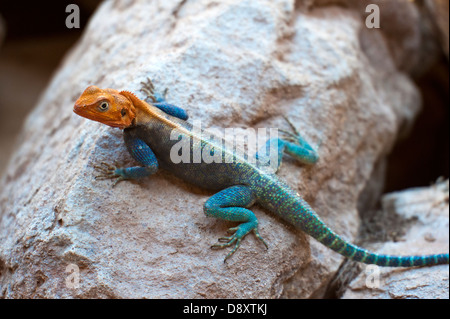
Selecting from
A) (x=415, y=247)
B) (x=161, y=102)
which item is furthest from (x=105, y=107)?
(x=415, y=247)

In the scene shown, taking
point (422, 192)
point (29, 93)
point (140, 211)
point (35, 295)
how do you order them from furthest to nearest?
1. point (29, 93)
2. point (422, 192)
3. point (140, 211)
4. point (35, 295)

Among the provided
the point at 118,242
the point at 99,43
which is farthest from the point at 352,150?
the point at 99,43

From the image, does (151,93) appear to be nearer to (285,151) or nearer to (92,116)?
(92,116)

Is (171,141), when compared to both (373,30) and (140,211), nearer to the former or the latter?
(140,211)

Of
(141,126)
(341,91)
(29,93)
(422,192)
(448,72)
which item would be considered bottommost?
(29,93)

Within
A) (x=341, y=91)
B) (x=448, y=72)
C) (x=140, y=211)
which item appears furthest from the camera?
(x=448, y=72)

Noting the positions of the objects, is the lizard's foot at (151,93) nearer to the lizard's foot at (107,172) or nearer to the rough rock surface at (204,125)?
the rough rock surface at (204,125)

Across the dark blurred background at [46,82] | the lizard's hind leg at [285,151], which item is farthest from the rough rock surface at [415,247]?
the dark blurred background at [46,82]

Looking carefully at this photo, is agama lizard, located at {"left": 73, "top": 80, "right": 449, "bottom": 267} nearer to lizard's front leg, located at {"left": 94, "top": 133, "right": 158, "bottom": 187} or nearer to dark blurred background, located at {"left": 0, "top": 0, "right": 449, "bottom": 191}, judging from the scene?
lizard's front leg, located at {"left": 94, "top": 133, "right": 158, "bottom": 187}
